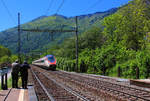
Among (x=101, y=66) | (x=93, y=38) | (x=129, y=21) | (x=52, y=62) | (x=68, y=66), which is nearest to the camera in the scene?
(x=101, y=66)

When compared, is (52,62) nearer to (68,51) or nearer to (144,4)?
(144,4)

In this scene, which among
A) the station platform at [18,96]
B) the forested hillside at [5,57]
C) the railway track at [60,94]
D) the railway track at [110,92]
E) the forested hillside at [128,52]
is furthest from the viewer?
the forested hillside at [5,57]

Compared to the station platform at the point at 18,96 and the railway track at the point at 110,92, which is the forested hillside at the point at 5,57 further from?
the station platform at the point at 18,96

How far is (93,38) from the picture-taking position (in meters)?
73.7

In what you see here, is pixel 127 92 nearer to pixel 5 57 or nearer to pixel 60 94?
pixel 60 94

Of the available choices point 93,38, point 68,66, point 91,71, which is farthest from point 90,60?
point 93,38

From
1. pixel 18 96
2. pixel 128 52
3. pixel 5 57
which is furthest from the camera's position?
pixel 5 57

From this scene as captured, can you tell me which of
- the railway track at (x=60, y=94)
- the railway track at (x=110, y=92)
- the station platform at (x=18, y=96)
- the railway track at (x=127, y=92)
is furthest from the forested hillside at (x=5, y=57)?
the station platform at (x=18, y=96)

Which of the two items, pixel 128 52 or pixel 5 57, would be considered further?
pixel 5 57

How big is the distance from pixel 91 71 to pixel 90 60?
2038mm

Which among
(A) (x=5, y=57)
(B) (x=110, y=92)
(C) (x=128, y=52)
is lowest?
(B) (x=110, y=92)

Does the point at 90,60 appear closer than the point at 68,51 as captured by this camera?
Yes

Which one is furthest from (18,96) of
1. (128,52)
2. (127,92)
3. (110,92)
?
(128,52)

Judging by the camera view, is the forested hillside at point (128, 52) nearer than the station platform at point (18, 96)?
No
